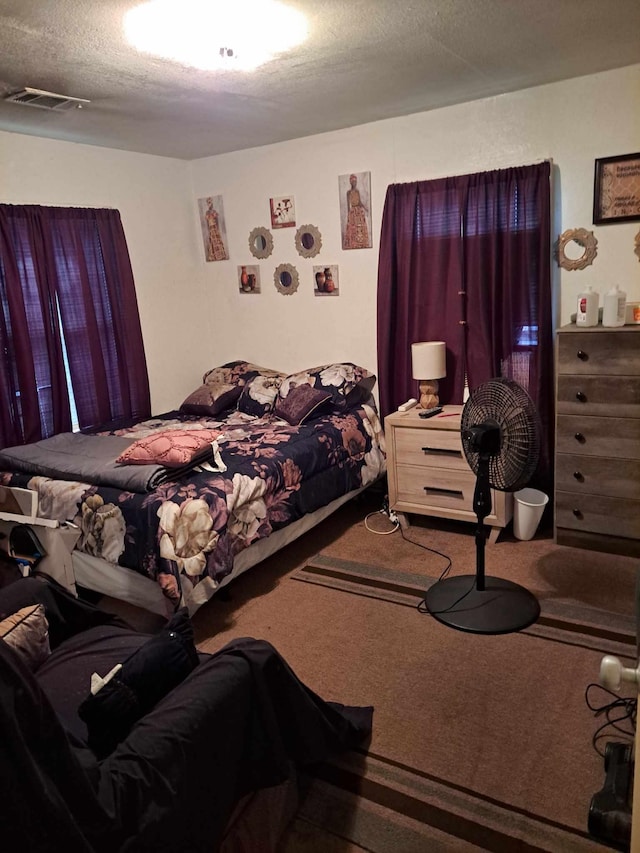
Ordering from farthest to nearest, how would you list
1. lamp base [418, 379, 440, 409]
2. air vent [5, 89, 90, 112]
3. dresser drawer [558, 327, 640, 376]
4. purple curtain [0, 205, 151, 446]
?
lamp base [418, 379, 440, 409], purple curtain [0, 205, 151, 446], dresser drawer [558, 327, 640, 376], air vent [5, 89, 90, 112]

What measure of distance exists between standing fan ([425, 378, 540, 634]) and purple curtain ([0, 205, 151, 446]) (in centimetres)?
233

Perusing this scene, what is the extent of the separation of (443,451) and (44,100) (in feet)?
8.26

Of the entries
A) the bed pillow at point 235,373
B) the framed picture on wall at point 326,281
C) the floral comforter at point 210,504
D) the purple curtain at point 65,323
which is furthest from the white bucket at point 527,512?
the purple curtain at point 65,323

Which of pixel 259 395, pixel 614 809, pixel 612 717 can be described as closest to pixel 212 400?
pixel 259 395

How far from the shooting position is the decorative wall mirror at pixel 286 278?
4074mm

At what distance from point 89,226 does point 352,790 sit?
10.9ft

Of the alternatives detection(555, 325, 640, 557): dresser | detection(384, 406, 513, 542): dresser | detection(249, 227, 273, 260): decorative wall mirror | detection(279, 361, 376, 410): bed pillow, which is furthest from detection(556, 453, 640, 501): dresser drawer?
detection(249, 227, 273, 260): decorative wall mirror

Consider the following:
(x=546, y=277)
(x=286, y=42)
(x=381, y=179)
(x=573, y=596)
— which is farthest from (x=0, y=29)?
(x=573, y=596)

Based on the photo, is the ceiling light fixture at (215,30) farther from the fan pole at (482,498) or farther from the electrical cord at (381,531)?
the electrical cord at (381,531)

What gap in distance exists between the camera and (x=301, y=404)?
360 centimetres

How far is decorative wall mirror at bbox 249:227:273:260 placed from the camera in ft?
13.5

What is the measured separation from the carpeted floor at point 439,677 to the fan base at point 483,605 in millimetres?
42

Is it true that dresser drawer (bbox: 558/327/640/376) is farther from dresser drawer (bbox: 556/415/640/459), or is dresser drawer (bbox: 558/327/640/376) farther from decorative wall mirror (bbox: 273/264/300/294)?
decorative wall mirror (bbox: 273/264/300/294)

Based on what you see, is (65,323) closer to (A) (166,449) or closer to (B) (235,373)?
(B) (235,373)
